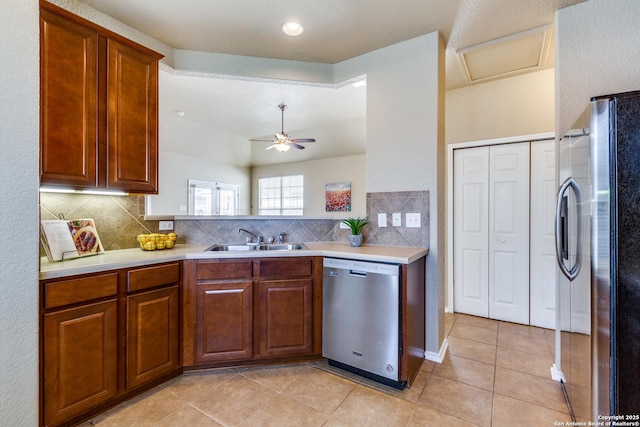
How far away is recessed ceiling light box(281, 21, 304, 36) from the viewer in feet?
7.22

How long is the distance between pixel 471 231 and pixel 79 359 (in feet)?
→ 11.8

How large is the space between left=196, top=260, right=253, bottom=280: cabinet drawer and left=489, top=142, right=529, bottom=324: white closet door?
2693 mm

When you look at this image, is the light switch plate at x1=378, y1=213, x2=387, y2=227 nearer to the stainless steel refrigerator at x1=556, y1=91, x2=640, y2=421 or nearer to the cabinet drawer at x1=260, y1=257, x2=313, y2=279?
the cabinet drawer at x1=260, y1=257, x2=313, y2=279

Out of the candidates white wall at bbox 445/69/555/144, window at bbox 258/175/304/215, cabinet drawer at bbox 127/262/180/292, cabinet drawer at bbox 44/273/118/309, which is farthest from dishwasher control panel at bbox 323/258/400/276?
window at bbox 258/175/304/215

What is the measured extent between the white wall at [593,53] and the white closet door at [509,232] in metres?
1.11

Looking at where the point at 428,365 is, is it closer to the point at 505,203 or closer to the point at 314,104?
the point at 505,203

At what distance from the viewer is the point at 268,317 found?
2.16 meters

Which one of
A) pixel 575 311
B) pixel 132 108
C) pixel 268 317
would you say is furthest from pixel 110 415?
pixel 575 311

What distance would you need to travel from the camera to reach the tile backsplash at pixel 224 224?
6.84ft

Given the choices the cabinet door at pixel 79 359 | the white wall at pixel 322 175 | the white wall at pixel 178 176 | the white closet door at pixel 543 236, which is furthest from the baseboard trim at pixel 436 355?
the white wall at pixel 178 176

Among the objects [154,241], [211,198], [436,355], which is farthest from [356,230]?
[211,198]

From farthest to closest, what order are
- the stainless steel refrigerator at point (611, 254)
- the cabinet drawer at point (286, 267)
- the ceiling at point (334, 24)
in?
1. the cabinet drawer at point (286, 267)
2. the ceiling at point (334, 24)
3. the stainless steel refrigerator at point (611, 254)

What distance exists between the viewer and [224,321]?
2.10 metres

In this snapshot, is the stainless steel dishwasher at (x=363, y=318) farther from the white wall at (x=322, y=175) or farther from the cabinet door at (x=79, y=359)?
the white wall at (x=322, y=175)
